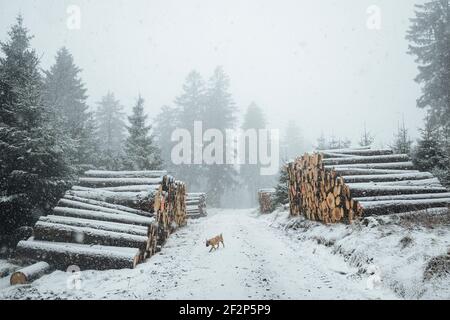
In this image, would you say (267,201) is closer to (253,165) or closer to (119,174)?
(119,174)

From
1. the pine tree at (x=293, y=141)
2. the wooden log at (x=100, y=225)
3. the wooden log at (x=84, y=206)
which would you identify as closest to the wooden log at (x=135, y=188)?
the wooden log at (x=84, y=206)

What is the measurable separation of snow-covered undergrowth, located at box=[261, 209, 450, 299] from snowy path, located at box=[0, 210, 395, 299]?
0.28m

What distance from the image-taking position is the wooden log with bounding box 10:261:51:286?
20.6ft

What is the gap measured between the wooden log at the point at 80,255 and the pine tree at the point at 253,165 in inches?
1749

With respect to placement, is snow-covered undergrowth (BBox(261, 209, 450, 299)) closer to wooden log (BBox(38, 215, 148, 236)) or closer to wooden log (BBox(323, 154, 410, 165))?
wooden log (BBox(323, 154, 410, 165))

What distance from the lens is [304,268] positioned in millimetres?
6836

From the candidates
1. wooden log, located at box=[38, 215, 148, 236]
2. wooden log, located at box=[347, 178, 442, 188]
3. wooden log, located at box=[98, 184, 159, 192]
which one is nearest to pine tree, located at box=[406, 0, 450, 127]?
wooden log, located at box=[347, 178, 442, 188]

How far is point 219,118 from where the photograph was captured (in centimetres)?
4728

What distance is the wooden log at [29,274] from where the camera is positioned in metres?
6.27

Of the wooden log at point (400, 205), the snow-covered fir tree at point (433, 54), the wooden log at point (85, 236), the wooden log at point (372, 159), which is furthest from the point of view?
the snow-covered fir tree at point (433, 54)

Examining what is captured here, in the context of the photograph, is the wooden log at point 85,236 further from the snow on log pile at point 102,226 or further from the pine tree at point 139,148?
the pine tree at point 139,148

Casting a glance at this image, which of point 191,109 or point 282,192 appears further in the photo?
point 191,109

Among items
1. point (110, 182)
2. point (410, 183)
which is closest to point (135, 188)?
point (110, 182)

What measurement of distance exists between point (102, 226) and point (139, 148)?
1685 cm
